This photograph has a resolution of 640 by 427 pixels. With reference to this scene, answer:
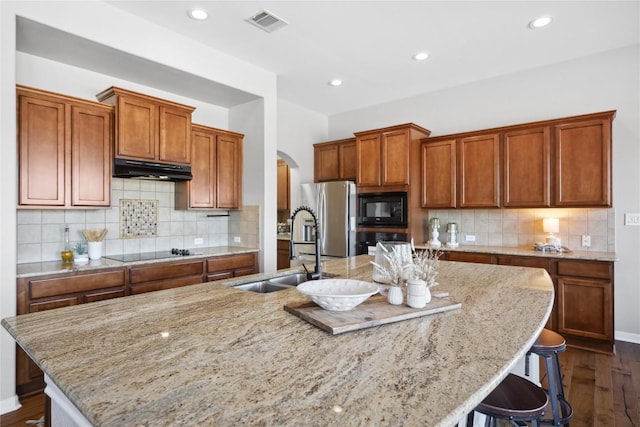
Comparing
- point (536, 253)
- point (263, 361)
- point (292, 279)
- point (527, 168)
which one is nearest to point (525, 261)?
point (536, 253)

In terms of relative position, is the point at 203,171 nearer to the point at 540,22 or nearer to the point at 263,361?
the point at 263,361

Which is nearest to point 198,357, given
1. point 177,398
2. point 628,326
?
point 177,398

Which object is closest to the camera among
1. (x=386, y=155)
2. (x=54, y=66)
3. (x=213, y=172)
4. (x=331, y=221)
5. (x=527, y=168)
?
(x=54, y=66)

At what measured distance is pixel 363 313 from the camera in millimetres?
1308

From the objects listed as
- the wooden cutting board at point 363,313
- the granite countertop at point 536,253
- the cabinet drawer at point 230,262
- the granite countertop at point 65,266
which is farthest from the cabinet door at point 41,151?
the granite countertop at point 536,253

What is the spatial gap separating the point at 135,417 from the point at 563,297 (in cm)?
374

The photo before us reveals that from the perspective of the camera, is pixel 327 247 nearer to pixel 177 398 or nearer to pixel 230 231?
pixel 230 231

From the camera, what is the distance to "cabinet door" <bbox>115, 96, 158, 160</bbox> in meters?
3.13

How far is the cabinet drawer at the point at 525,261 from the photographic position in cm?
342

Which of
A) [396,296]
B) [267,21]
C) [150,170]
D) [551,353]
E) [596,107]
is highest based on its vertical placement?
[267,21]

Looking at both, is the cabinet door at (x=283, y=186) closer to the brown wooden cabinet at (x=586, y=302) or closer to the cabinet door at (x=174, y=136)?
the cabinet door at (x=174, y=136)

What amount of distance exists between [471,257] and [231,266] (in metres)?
2.58

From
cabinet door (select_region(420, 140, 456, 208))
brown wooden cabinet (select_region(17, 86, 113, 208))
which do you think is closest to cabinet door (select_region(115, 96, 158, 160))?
brown wooden cabinet (select_region(17, 86, 113, 208))

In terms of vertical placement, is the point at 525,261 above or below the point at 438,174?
below
